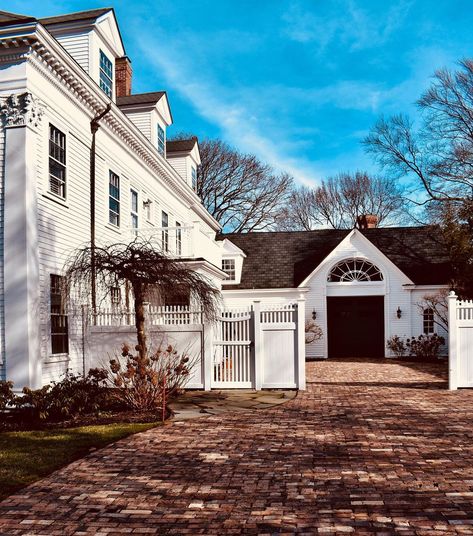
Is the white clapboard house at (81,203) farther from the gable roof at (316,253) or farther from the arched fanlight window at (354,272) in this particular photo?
the arched fanlight window at (354,272)

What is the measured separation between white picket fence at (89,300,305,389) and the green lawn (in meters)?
4.01

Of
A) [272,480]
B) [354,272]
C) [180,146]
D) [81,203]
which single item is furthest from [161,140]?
[272,480]

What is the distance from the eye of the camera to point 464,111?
1189 inches

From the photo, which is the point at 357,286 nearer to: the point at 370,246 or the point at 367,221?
the point at 370,246

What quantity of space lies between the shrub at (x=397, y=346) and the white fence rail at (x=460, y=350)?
439 inches

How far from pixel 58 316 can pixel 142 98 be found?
410 inches

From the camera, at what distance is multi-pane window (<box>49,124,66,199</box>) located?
1295cm

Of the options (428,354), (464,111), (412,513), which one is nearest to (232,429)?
(412,513)

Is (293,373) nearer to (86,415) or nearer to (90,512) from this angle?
(86,415)

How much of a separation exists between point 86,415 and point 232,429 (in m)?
2.93

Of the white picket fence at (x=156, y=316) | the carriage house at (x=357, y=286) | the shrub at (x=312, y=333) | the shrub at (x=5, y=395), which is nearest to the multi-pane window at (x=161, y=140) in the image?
the carriage house at (x=357, y=286)

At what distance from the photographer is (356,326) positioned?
1018 inches

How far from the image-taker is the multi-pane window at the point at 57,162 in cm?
1295

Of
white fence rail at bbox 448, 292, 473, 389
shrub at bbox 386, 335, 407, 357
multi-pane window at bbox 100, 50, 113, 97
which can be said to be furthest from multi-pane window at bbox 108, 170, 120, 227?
shrub at bbox 386, 335, 407, 357
